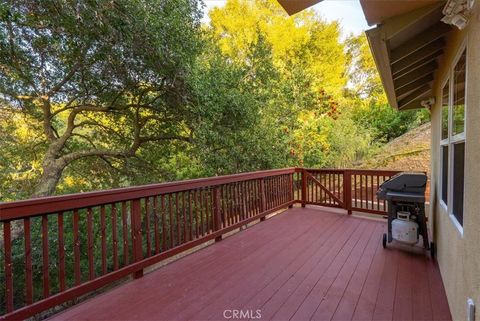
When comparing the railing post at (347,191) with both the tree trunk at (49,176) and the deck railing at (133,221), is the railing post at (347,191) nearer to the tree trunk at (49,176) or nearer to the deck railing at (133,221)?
the deck railing at (133,221)

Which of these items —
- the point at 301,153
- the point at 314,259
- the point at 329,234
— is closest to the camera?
the point at 314,259

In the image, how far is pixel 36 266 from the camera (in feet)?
17.1

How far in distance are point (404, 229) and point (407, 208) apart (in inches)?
12.6

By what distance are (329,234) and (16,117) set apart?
7499 mm

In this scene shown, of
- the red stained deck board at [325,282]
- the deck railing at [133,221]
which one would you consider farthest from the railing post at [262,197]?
the red stained deck board at [325,282]

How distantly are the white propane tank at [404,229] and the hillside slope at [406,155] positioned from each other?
5686mm

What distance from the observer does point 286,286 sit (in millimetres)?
2600

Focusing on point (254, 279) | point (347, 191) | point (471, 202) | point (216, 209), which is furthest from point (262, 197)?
point (471, 202)

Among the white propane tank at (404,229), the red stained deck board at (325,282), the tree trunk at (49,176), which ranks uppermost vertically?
the tree trunk at (49,176)

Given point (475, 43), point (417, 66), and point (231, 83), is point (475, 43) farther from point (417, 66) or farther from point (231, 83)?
point (231, 83)

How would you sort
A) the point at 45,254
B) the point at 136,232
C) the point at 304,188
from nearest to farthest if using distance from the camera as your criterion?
the point at 45,254, the point at 136,232, the point at 304,188

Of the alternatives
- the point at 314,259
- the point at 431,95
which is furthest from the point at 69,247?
→ the point at 431,95

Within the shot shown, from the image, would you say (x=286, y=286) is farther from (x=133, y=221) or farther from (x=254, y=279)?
(x=133, y=221)

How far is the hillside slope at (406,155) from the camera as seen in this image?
8359 millimetres
